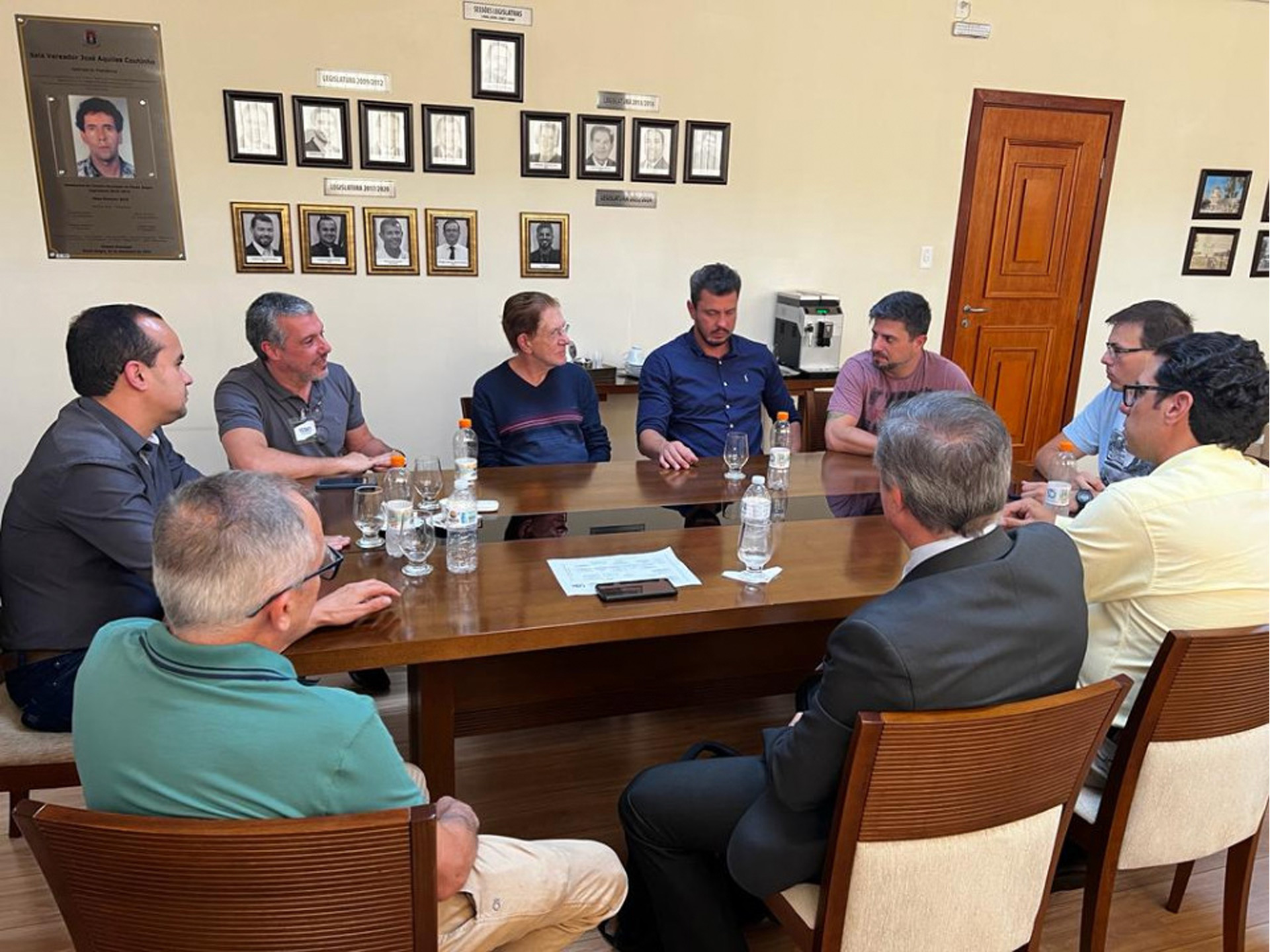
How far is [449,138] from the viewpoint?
3.78 m

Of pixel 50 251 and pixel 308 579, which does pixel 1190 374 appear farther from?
pixel 50 251

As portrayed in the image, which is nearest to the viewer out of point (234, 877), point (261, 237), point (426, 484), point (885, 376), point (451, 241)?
point (234, 877)

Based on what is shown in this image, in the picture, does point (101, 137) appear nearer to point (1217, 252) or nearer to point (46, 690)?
point (46, 690)

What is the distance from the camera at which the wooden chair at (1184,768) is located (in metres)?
1.40

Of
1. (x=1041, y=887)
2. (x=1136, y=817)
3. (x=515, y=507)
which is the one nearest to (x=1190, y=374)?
(x=1136, y=817)

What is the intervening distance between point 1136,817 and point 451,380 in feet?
10.7

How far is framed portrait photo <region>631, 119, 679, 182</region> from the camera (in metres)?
4.02

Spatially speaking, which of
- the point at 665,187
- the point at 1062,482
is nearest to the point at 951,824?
the point at 1062,482

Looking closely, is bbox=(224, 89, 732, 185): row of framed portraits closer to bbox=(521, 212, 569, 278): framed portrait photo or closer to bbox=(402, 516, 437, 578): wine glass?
bbox=(521, 212, 569, 278): framed portrait photo

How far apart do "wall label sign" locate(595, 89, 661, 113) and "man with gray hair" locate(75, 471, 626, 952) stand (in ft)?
10.5

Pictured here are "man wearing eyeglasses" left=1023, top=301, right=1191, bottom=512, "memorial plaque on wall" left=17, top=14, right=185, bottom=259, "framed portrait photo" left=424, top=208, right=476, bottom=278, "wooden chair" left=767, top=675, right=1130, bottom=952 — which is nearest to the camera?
"wooden chair" left=767, top=675, right=1130, bottom=952

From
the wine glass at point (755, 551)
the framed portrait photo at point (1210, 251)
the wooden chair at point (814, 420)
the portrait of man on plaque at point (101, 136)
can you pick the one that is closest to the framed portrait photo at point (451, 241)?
the portrait of man on plaque at point (101, 136)

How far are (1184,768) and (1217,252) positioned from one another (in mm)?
4679

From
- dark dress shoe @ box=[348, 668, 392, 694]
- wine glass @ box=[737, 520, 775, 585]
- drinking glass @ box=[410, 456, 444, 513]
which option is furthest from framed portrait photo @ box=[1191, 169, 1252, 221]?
dark dress shoe @ box=[348, 668, 392, 694]
